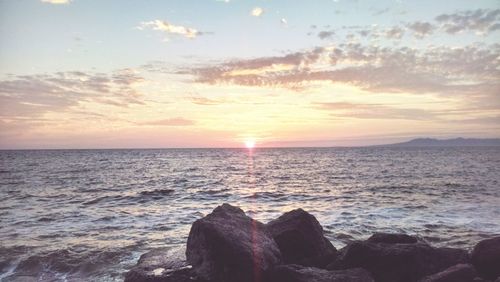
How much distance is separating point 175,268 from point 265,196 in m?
21.6

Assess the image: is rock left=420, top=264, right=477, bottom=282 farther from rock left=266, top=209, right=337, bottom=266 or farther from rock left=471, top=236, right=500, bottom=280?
rock left=266, top=209, right=337, bottom=266

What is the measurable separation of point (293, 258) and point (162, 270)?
12.6ft

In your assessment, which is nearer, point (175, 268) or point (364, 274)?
point (364, 274)

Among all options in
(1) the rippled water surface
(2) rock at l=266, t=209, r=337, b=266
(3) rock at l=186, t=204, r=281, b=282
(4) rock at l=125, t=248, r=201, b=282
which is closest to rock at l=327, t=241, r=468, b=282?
(2) rock at l=266, t=209, r=337, b=266

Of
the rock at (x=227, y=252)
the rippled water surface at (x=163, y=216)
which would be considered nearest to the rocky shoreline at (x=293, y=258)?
the rock at (x=227, y=252)

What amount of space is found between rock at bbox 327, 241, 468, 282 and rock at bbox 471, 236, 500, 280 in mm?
338

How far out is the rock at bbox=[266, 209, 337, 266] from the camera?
455 inches

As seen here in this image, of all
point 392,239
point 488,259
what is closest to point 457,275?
point 488,259

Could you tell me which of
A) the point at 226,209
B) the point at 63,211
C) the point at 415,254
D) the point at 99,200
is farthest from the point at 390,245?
the point at 99,200

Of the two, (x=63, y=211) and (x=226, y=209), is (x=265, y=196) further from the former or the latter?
(x=226, y=209)

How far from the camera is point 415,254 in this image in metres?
10.3

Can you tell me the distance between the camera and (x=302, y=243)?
463 inches

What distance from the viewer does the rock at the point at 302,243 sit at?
11.6m

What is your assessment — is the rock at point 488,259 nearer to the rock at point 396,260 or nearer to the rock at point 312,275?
the rock at point 396,260
